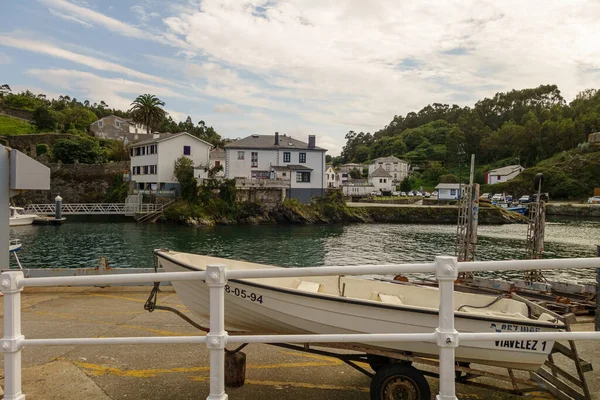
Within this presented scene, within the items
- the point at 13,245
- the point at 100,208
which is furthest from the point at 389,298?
the point at 100,208

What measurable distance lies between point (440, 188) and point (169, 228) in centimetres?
5773

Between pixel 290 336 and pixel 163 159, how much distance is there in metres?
56.9

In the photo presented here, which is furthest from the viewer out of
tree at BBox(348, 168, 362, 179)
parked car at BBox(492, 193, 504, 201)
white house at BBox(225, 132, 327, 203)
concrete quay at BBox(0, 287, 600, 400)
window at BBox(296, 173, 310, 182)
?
tree at BBox(348, 168, 362, 179)

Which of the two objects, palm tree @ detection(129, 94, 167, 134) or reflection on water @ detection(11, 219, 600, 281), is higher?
palm tree @ detection(129, 94, 167, 134)

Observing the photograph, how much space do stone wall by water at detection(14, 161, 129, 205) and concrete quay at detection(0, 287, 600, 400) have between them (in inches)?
2476

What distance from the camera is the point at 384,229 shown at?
167 ft

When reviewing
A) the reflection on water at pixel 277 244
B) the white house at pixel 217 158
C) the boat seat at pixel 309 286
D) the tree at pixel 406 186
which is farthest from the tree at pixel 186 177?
the tree at pixel 406 186

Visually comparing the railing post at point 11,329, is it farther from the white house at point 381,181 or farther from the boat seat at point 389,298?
the white house at point 381,181

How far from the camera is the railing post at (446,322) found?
9.27 ft

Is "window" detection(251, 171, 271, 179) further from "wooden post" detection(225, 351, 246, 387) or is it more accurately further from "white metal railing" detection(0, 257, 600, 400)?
"white metal railing" detection(0, 257, 600, 400)

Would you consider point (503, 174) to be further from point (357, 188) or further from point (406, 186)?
point (357, 188)

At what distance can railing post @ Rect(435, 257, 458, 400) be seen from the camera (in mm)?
2824

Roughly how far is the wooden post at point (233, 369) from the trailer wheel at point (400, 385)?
1.45 metres

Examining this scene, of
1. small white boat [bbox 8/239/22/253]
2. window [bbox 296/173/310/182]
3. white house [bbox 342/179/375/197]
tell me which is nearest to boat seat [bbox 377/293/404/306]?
small white boat [bbox 8/239/22/253]
